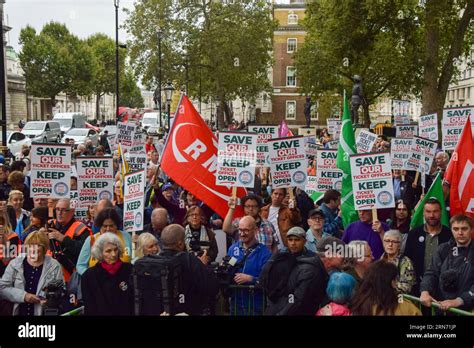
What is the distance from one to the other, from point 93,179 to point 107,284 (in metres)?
3.39

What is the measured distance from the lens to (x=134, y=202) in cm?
834

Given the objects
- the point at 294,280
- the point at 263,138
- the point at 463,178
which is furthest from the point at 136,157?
the point at 294,280

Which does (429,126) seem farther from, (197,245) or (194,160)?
(197,245)

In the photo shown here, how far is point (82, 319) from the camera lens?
227 inches

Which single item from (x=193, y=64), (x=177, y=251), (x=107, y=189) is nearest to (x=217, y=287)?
(x=177, y=251)

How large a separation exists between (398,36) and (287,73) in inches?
2063

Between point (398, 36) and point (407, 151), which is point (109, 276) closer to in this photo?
point (407, 151)

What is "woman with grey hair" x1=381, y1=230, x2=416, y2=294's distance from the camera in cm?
716

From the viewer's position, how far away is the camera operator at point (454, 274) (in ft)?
20.8

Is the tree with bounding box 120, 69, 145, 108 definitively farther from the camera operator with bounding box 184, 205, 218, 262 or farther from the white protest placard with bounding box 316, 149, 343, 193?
the camera operator with bounding box 184, 205, 218, 262

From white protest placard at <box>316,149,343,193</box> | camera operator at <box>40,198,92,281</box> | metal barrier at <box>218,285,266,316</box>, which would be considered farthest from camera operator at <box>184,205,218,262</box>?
white protest placard at <box>316,149,343,193</box>

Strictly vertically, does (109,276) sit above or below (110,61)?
below

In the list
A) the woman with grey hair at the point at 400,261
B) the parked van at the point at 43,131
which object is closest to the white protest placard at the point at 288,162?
the woman with grey hair at the point at 400,261

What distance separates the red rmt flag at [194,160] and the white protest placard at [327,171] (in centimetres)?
160
